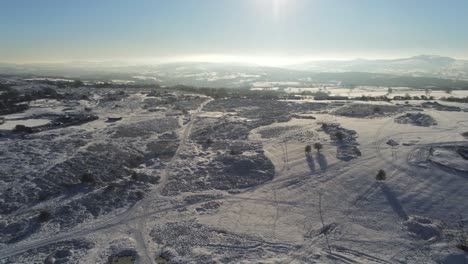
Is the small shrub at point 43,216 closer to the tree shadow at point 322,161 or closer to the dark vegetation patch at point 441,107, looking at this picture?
the tree shadow at point 322,161

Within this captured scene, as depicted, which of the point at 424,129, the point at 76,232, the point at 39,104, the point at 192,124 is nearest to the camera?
the point at 76,232

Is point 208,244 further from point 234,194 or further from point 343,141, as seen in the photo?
point 343,141

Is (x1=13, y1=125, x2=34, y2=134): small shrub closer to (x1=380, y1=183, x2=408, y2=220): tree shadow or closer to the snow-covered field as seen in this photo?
the snow-covered field

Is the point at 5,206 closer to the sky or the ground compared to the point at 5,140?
closer to the ground

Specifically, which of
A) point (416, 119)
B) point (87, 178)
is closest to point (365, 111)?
point (416, 119)

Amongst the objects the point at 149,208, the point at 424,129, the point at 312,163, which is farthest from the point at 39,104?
the point at 424,129

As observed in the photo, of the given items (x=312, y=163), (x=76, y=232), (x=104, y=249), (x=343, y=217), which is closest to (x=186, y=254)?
(x=104, y=249)

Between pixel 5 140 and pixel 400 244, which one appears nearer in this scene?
pixel 400 244

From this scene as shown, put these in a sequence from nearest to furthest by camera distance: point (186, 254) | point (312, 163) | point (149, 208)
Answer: point (186, 254) < point (149, 208) < point (312, 163)

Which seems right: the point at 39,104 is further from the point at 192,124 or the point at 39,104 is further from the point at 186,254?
the point at 186,254
